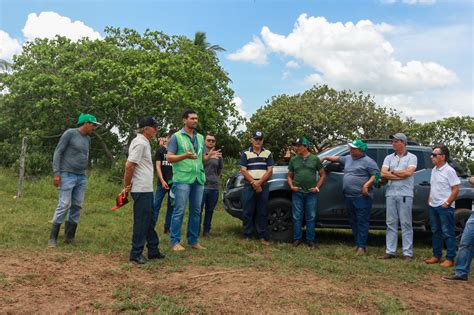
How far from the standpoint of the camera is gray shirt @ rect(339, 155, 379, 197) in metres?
6.36

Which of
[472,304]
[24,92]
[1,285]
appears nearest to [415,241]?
[472,304]

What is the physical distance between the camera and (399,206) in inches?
243

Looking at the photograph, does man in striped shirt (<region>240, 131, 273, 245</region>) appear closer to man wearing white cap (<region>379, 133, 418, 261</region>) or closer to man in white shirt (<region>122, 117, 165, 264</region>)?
man wearing white cap (<region>379, 133, 418, 261</region>)

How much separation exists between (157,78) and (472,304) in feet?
49.4

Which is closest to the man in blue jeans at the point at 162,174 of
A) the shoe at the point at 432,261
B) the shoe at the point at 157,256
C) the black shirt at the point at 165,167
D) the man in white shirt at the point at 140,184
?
the black shirt at the point at 165,167

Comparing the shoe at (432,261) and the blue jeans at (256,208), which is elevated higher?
the blue jeans at (256,208)

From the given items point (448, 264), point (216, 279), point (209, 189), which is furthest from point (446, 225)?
point (209, 189)

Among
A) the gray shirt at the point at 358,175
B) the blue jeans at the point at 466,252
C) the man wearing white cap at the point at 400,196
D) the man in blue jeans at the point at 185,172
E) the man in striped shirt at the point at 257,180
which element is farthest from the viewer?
the man in striped shirt at the point at 257,180

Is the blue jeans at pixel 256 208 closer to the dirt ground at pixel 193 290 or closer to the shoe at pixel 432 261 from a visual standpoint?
the dirt ground at pixel 193 290

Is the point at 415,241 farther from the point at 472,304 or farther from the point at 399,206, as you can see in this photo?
the point at 472,304

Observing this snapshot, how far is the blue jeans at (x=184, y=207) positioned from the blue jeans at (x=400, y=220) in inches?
110

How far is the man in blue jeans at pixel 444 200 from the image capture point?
5789 millimetres

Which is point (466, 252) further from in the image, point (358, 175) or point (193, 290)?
point (193, 290)

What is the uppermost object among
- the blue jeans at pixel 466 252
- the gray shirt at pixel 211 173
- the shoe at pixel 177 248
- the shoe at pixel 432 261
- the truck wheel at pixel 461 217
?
the gray shirt at pixel 211 173
